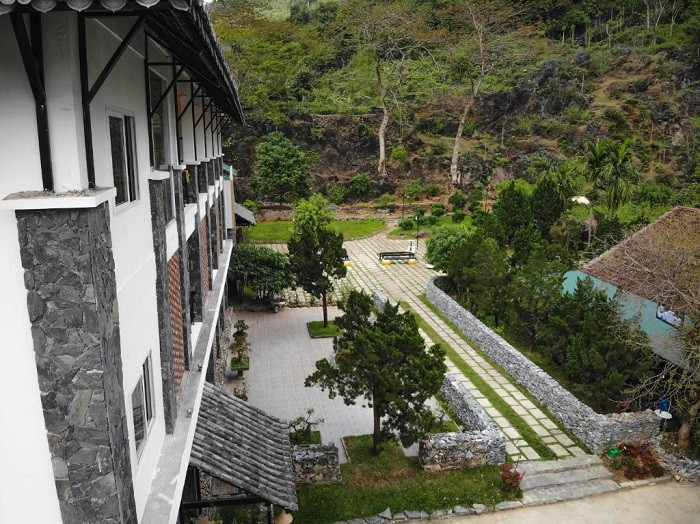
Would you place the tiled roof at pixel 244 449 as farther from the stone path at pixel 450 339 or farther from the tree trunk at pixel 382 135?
the tree trunk at pixel 382 135

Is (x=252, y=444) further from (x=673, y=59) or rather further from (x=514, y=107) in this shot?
(x=673, y=59)

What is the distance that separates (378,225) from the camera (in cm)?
3828

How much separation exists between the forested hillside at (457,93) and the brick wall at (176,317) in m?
33.5

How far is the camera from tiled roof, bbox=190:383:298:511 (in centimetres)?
838

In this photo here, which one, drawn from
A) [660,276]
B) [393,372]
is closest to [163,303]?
[393,372]

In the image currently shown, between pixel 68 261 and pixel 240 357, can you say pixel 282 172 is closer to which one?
pixel 240 357

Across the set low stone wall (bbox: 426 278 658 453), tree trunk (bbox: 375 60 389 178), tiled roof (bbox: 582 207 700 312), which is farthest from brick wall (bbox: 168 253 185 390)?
tree trunk (bbox: 375 60 389 178)

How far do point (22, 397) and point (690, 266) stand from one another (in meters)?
14.4

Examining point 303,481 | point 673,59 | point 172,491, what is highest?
point 673,59

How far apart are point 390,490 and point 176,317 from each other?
20.2 feet

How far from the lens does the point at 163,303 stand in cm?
713

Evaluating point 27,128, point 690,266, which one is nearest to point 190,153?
point 27,128

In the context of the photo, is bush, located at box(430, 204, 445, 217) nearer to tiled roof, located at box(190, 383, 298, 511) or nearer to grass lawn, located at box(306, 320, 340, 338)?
grass lawn, located at box(306, 320, 340, 338)

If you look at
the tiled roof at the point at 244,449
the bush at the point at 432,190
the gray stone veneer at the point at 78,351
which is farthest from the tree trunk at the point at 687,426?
the bush at the point at 432,190
